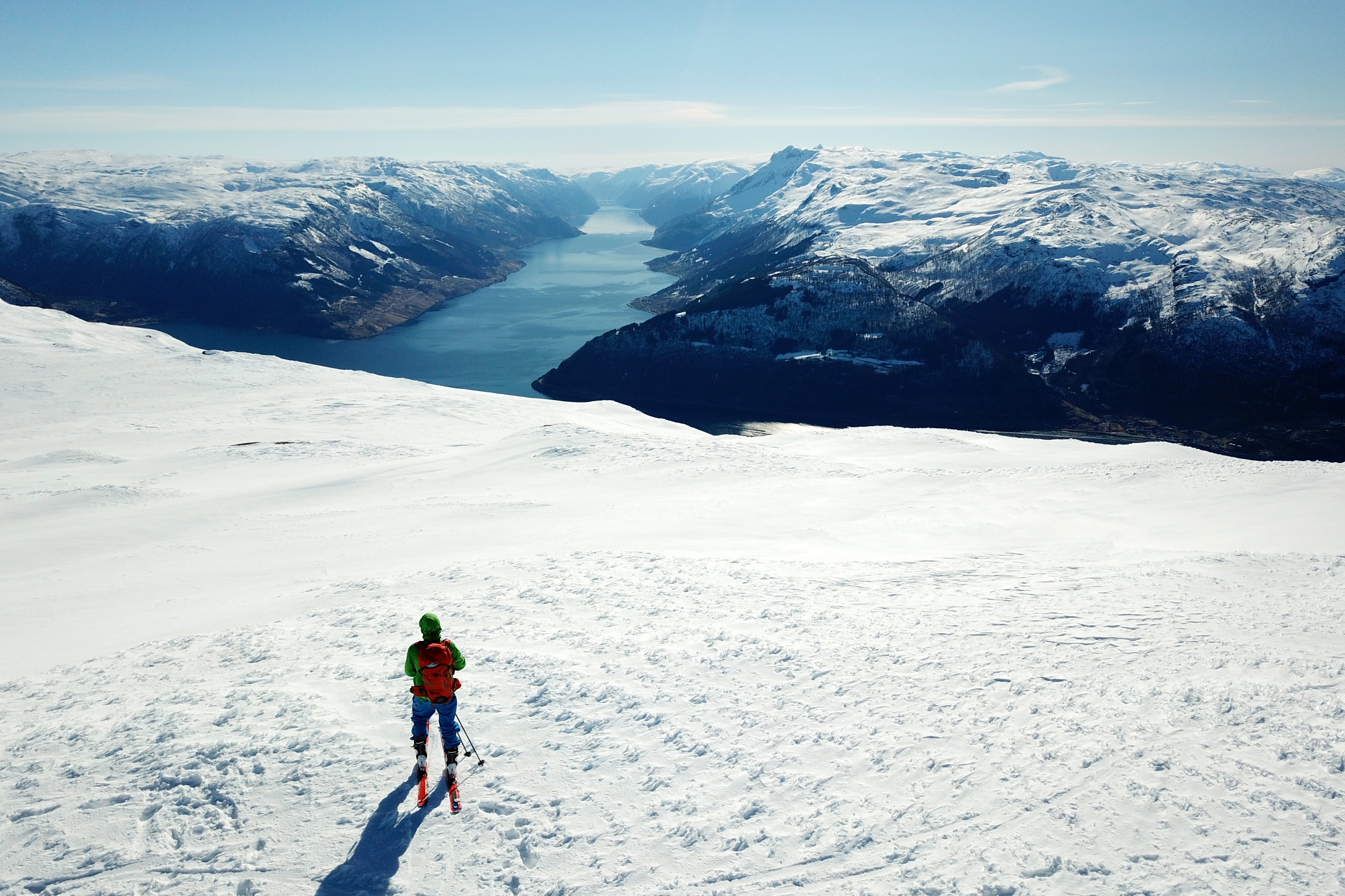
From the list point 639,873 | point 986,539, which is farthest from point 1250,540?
point 639,873

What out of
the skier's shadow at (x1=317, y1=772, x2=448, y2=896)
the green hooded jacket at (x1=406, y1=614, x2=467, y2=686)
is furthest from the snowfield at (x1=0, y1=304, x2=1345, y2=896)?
the green hooded jacket at (x1=406, y1=614, x2=467, y2=686)

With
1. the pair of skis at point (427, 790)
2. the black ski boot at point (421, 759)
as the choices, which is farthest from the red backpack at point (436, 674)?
the pair of skis at point (427, 790)

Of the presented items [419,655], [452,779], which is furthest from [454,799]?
[419,655]

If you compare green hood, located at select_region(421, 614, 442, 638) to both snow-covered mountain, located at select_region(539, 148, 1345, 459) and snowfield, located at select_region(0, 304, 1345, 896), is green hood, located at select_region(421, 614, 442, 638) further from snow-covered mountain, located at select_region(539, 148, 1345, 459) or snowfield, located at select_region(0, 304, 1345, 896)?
snow-covered mountain, located at select_region(539, 148, 1345, 459)

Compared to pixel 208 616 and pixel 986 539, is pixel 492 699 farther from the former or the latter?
pixel 986 539

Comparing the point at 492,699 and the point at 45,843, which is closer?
the point at 45,843

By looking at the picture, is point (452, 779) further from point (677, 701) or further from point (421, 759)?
point (677, 701)
